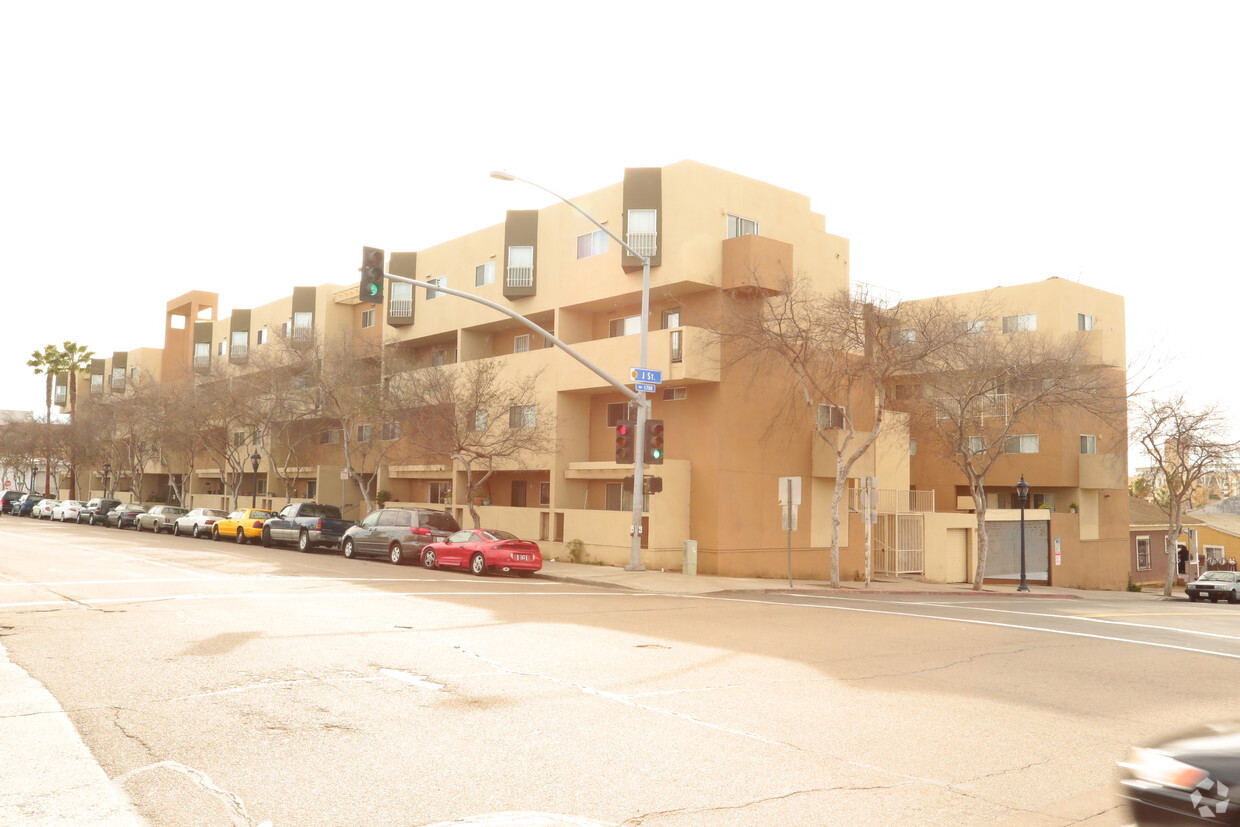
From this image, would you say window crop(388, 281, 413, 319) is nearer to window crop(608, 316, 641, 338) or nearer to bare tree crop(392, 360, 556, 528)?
bare tree crop(392, 360, 556, 528)

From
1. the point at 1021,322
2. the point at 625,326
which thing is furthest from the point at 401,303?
the point at 1021,322

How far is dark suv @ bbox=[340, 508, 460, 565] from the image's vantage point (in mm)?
28859

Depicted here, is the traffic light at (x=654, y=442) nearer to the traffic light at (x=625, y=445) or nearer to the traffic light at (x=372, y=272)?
the traffic light at (x=625, y=445)

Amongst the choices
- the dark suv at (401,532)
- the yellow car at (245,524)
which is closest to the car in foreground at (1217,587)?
the dark suv at (401,532)

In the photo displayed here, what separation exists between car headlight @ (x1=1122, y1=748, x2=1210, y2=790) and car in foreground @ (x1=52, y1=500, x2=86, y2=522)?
59334 mm

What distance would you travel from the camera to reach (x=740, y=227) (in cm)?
3167

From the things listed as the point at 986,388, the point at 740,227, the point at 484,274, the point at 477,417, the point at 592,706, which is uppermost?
the point at 740,227

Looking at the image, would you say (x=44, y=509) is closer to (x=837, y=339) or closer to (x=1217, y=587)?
(x=837, y=339)

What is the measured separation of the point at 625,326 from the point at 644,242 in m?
3.90

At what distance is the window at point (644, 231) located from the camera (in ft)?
100

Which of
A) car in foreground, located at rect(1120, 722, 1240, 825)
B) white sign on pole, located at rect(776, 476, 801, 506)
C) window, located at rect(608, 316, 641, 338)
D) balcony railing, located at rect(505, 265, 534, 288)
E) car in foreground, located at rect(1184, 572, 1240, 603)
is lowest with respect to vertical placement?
car in foreground, located at rect(1184, 572, 1240, 603)

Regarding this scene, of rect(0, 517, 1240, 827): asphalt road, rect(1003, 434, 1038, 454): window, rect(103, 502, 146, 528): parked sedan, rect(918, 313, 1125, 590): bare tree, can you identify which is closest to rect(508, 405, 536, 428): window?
rect(918, 313, 1125, 590): bare tree

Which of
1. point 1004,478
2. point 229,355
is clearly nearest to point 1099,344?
point 1004,478

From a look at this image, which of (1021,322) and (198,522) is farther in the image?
(1021,322)
